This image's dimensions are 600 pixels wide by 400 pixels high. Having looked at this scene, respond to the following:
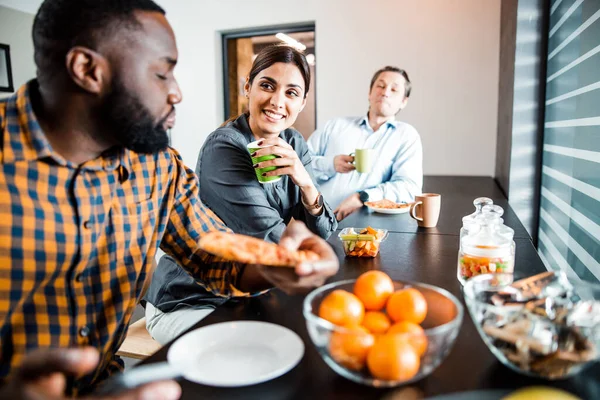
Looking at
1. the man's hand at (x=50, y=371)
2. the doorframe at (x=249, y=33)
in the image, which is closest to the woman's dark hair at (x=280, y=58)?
the man's hand at (x=50, y=371)

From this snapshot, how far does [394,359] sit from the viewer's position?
0.58m

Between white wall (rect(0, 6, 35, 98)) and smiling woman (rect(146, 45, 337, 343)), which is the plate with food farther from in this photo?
white wall (rect(0, 6, 35, 98))

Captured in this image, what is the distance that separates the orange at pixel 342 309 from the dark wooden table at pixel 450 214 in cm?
91

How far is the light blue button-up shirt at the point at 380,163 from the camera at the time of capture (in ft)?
8.32

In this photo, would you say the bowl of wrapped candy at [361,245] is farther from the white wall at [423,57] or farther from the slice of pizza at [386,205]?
the white wall at [423,57]

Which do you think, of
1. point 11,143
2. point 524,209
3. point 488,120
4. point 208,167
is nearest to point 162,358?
point 11,143

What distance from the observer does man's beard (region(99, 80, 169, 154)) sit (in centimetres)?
82

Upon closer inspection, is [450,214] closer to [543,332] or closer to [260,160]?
[260,160]

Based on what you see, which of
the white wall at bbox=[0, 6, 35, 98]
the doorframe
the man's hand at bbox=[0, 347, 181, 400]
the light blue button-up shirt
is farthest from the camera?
the white wall at bbox=[0, 6, 35, 98]

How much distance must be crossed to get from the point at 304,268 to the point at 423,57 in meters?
3.17

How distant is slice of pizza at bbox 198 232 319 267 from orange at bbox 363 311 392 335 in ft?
0.44

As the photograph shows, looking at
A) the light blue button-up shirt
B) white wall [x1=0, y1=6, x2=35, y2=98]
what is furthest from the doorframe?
white wall [x1=0, y1=6, x2=35, y2=98]

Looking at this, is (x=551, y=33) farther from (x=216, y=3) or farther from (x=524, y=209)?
(x=216, y=3)

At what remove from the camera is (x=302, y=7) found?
3773 mm
